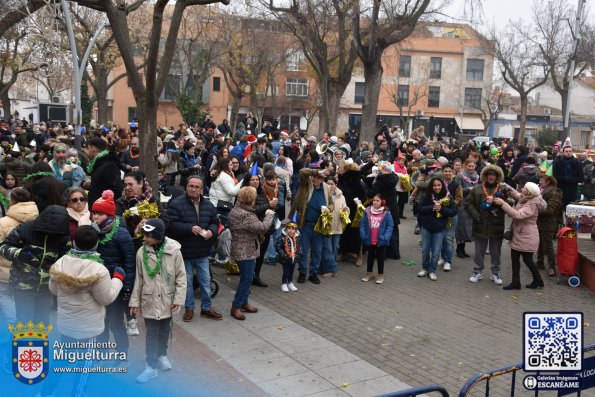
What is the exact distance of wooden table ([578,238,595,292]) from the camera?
31.8 ft

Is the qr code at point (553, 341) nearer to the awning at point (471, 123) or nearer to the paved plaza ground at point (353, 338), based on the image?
the paved plaza ground at point (353, 338)

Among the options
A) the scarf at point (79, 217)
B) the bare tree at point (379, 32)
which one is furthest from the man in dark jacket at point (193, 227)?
the bare tree at point (379, 32)

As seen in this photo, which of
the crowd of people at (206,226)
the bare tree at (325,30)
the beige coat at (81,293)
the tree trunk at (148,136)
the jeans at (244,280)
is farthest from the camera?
the bare tree at (325,30)

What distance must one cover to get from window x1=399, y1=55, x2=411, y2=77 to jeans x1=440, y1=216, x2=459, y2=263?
57.1m

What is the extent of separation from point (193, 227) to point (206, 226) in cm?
25

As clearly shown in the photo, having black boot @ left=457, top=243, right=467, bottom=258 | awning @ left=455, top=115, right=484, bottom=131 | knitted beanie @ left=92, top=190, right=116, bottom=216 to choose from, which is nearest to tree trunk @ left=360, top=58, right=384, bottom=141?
black boot @ left=457, top=243, right=467, bottom=258

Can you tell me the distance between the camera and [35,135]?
18.9 metres

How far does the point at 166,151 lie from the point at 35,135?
7475 millimetres

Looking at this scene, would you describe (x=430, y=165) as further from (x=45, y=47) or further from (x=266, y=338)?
(x=45, y=47)

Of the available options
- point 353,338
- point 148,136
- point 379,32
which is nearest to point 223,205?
point 148,136

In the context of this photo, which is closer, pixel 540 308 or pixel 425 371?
pixel 425 371

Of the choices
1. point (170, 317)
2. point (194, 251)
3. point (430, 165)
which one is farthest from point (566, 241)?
point (170, 317)

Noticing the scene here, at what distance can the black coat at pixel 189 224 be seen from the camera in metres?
7.14

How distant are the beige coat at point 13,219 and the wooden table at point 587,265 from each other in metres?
7.93
